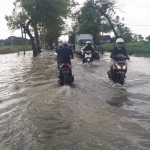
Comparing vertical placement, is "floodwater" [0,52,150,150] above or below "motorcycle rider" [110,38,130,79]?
below

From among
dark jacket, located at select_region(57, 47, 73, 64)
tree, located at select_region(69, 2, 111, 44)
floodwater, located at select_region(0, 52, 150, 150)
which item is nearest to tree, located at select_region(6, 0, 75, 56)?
tree, located at select_region(69, 2, 111, 44)

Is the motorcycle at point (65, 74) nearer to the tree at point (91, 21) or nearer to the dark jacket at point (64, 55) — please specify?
the dark jacket at point (64, 55)

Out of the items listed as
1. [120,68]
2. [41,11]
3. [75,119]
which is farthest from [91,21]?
[75,119]

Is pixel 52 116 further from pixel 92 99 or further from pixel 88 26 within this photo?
pixel 88 26

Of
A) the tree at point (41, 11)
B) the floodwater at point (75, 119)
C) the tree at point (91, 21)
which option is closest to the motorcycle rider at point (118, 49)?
the floodwater at point (75, 119)

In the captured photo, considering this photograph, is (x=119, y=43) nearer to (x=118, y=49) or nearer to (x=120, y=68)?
(x=118, y=49)

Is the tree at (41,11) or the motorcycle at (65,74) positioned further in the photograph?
the tree at (41,11)

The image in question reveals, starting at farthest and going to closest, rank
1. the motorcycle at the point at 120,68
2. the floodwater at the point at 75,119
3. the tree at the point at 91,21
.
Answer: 1. the tree at the point at 91,21
2. the motorcycle at the point at 120,68
3. the floodwater at the point at 75,119

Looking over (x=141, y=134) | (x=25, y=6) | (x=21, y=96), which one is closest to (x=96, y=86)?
(x=21, y=96)

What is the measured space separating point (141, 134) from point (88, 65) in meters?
14.1

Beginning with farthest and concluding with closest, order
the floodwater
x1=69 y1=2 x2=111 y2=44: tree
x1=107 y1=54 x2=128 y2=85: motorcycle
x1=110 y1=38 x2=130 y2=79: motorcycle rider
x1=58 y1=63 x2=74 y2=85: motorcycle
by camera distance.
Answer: x1=69 y1=2 x2=111 y2=44: tree → x1=110 y1=38 x2=130 y2=79: motorcycle rider → x1=107 y1=54 x2=128 y2=85: motorcycle → x1=58 y1=63 x2=74 y2=85: motorcycle → the floodwater

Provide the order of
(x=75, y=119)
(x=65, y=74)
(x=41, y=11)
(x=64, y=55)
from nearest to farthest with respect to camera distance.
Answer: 1. (x=75, y=119)
2. (x=65, y=74)
3. (x=64, y=55)
4. (x=41, y=11)

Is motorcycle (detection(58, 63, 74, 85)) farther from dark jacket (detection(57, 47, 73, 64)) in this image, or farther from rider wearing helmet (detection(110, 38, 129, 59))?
rider wearing helmet (detection(110, 38, 129, 59))

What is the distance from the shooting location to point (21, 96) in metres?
8.43
